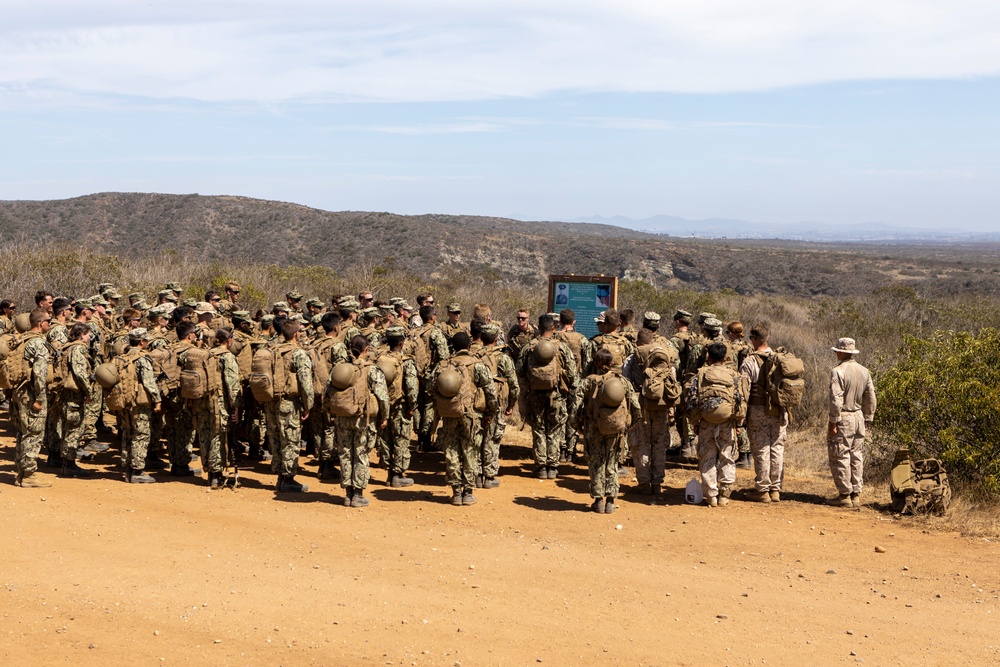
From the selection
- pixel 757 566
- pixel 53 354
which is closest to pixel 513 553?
pixel 757 566

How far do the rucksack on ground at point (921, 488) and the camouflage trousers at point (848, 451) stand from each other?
0.41 meters

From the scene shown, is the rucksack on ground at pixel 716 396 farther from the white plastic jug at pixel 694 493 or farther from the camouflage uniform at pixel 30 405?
the camouflage uniform at pixel 30 405

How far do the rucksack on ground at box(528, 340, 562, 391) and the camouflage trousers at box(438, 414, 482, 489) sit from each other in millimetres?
1387

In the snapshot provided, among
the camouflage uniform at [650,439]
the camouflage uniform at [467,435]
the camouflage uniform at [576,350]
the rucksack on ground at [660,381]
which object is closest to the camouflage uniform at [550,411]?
the camouflage uniform at [576,350]

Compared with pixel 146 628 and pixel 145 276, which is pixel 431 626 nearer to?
pixel 146 628

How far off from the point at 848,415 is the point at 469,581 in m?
4.97

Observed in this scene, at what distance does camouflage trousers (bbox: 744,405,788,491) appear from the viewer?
10.5 m

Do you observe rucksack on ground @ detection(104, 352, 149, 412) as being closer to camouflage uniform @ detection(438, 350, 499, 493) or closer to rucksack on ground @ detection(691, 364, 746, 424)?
camouflage uniform @ detection(438, 350, 499, 493)

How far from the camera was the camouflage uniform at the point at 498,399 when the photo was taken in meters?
10.5

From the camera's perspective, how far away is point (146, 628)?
259 inches

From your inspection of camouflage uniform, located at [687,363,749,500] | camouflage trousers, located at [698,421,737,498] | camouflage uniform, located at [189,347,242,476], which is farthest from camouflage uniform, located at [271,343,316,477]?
camouflage trousers, located at [698,421,737,498]

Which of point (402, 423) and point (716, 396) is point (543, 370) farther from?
point (716, 396)

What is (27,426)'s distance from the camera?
33.5 feet

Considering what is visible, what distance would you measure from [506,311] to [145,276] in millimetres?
10098
